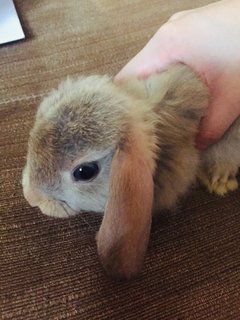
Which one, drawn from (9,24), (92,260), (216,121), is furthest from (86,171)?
(9,24)

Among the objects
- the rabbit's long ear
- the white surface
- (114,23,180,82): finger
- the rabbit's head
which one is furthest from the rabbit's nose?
the white surface

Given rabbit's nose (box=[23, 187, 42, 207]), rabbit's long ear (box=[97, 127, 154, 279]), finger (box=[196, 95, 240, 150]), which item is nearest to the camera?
rabbit's long ear (box=[97, 127, 154, 279])

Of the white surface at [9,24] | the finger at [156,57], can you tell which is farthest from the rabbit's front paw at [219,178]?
the white surface at [9,24]

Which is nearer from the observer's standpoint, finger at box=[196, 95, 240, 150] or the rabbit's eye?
the rabbit's eye

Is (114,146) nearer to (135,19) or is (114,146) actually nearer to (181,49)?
(181,49)

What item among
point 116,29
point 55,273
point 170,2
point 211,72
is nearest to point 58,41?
point 116,29

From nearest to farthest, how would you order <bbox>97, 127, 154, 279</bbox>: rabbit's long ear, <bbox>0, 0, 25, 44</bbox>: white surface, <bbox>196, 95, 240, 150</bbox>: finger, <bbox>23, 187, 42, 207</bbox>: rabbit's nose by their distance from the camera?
<bbox>97, 127, 154, 279</bbox>: rabbit's long ear
<bbox>23, 187, 42, 207</bbox>: rabbit's nose
<bbox>196, 95, 240, 150</bbox>: finger
<bbox>0, 0, 25, 44</bbox>: white surface

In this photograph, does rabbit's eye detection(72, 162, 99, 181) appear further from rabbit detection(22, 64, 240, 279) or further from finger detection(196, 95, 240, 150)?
finger detection(196, 95, 240, 150)

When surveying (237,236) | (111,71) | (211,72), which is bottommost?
(237,236)
